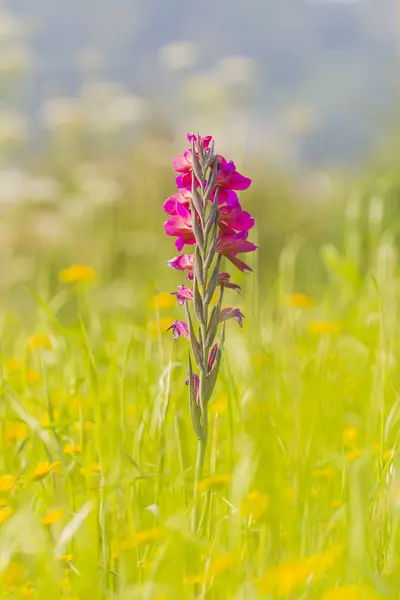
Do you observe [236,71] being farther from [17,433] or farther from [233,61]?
[17,433]

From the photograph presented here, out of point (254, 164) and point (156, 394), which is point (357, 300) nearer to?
point (156, 394)

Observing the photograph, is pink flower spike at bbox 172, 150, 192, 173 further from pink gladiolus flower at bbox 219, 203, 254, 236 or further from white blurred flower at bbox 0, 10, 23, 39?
white blurred flower at bbox 0, 10, 23, 39

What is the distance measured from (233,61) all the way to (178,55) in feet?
2.65

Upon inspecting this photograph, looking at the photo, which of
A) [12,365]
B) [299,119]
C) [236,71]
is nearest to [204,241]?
[12,365]

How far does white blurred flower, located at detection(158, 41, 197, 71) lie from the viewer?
899 cm

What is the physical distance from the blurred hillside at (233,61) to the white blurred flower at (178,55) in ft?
0.07

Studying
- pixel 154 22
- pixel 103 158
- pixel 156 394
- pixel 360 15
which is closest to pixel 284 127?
pixel 103 158

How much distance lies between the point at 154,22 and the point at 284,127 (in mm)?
75427

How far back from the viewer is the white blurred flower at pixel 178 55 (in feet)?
29.5

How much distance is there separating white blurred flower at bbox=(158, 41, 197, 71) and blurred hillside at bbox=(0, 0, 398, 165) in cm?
2

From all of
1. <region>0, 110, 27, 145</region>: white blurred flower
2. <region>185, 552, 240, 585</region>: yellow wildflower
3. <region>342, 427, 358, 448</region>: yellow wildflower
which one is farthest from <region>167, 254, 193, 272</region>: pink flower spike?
<region>0, 110, 27, 145</region>: white blurred flower

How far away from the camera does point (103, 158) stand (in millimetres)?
10258

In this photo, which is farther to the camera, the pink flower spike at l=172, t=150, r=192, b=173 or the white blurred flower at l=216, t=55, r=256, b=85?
the white blurred flower at l=216, t=55, r=256, b=85

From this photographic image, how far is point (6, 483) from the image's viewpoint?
160 centimetres
